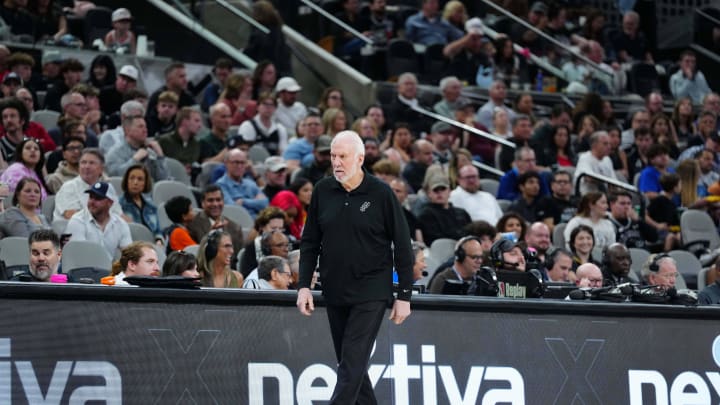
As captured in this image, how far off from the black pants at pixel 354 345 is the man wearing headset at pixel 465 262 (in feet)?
12.4

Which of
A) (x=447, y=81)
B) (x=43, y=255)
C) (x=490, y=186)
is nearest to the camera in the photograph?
(x=43, y=255)

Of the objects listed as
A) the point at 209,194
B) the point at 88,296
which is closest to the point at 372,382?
the point at 88,296

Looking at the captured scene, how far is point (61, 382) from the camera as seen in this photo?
7.66m

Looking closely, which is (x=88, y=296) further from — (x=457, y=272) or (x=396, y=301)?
(x=457, y=272)

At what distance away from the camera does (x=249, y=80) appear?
16.7m

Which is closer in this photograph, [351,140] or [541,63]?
[351,140]

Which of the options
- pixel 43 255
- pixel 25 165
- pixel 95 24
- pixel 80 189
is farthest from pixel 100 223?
pixel 95 24

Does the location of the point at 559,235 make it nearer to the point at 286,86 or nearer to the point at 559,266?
the point at 559,266

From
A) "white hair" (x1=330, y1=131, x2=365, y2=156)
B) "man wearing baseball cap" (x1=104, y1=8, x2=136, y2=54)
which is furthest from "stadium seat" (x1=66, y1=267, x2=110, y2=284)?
"man wearing baseball cap" (x1=104, y1=8, x2=136, y2=54)

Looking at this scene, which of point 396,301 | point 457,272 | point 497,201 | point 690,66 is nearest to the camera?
point 396,301

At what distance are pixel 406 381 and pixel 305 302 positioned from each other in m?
1.11

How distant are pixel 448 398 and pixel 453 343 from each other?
13.1 inches

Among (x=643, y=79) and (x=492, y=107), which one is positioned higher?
(x=643, y=79)

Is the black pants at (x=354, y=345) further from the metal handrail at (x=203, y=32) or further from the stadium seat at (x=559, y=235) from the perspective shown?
the metal handrail at (x=203, y=32)
